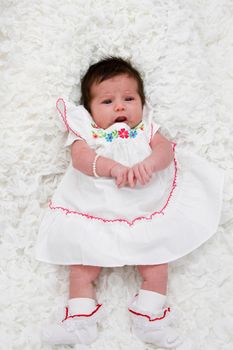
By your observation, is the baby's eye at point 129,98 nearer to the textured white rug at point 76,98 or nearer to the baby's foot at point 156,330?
the textured white rug at point 76,98

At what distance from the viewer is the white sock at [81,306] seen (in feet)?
4.81

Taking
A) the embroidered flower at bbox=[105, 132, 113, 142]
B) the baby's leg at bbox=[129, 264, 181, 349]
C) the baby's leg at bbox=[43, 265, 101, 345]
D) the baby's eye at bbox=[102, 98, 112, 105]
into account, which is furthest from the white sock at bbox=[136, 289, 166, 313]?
the baby's eye at bbox=[102, 98, 112, 105]

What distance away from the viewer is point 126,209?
1550 millimetres

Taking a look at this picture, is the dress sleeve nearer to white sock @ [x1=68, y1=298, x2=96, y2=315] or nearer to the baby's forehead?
the baby's forehead

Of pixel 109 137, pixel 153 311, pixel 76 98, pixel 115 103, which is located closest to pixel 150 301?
pixel 153 311

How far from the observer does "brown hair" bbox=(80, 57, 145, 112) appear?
171 centimetres

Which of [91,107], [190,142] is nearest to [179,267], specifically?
[190,142]

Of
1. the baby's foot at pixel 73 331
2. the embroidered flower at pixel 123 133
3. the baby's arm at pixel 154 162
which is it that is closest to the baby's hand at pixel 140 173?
the baby's arm at pixel 154 162

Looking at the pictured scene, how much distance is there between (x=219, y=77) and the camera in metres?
1.89

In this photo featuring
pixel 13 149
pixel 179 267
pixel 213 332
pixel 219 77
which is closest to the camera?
pixel 213 332

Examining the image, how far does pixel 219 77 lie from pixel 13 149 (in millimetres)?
737

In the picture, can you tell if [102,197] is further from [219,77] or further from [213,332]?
[219,77]

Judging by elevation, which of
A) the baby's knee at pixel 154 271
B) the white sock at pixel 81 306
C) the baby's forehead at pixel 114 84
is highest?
the baby's forehead at pixel 114 84

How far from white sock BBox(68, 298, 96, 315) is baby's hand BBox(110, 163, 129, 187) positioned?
0.32 metres
